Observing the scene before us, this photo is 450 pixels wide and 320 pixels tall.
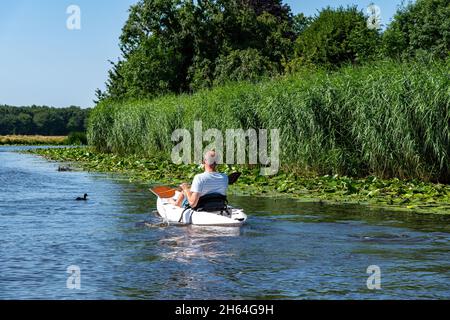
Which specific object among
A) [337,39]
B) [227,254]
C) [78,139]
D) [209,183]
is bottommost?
[227,254]

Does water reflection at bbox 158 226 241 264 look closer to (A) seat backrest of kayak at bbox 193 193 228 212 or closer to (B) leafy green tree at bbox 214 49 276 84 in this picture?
(A) seat backrest of kayak at bbox 193 193 228 212

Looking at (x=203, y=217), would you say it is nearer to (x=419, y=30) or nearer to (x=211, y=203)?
(x=211, y=203)

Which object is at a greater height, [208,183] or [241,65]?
[241,65]

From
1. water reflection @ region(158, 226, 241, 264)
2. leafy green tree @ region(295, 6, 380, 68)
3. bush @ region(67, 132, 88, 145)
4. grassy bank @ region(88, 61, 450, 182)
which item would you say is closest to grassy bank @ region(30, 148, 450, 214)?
grassy bank @ region(88, 61, 450, 182)

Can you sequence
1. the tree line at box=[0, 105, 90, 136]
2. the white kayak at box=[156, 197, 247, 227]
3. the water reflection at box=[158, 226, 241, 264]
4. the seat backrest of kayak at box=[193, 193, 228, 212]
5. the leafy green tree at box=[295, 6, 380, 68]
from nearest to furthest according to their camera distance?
the water reflection at box=[158, 226, 241, 264], the white kayak at box=[156, 197, 247, 227], the seat backrest of kayak at box=[193, 193, 228, 212], the leafy green tree at box=[295, 6, 380, 68], the tree line at box=[0, 105, 90, 136]

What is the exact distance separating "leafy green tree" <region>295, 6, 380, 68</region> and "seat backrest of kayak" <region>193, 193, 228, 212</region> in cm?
4002

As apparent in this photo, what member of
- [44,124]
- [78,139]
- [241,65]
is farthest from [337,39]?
[44,124]

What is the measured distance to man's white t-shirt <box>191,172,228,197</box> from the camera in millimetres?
14281

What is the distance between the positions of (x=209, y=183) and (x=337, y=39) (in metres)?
44.2

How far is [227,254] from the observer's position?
38.2 ft

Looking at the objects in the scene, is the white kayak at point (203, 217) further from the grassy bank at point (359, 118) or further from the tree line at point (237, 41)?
the tree line at point (237, 41)

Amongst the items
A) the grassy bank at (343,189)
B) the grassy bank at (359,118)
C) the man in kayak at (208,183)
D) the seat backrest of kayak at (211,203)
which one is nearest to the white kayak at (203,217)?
the seat backrest of kayak at (211,203)

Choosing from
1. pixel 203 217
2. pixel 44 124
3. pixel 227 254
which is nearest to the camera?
pixel 227 254

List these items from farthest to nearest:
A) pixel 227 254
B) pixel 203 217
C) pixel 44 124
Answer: pixel 44 124
pixel 203 217
pixel 227 254
